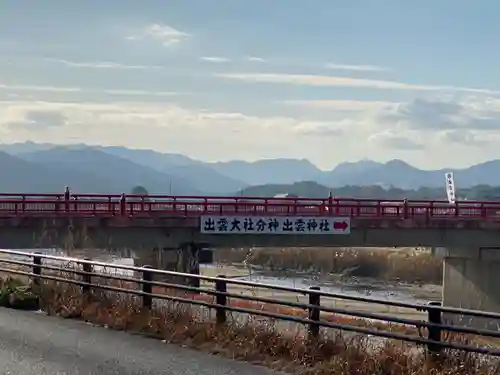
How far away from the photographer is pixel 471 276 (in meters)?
43.8

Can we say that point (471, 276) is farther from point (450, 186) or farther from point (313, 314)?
point (313, 314)

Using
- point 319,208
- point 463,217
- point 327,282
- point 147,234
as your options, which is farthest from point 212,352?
point 327,282

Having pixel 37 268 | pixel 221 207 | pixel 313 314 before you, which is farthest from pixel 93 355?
pixel 221 207

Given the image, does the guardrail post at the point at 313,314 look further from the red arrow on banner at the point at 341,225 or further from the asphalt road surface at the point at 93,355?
the red arrow on banner at the point at 341,225

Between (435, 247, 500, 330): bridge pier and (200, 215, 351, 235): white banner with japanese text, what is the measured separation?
7512 millimetres

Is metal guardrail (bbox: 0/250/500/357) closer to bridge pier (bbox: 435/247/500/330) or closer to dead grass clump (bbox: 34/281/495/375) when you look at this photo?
dead grass clump (bbox: 34/281/495/375)

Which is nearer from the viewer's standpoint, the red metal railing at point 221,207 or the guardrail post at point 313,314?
the guardrail post at point 313,314

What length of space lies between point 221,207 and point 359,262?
1072 inches

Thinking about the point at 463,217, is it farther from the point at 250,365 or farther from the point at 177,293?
the point at 250,365

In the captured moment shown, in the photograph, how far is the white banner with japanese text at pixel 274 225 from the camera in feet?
123

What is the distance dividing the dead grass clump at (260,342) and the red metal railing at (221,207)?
1828 cm

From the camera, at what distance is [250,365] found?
10906 millimetres

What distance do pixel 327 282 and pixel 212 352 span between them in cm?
4144

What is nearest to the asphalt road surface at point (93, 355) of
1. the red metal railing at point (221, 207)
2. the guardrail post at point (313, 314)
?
the guardrail post at point (313, 314)
